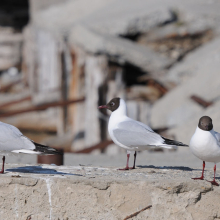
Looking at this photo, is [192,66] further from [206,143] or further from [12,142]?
[12,142]

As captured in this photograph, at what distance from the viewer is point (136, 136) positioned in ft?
13.4

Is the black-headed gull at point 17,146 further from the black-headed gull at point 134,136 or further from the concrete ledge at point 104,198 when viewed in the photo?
the black-headed gull at point 134,136

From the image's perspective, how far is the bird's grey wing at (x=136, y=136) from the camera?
13.1 feet

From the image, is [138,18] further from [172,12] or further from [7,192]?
[7,192]

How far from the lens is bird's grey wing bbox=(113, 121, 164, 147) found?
399 centimetres

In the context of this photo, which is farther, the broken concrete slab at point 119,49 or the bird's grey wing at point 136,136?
the broken concrete slab at point 119,49

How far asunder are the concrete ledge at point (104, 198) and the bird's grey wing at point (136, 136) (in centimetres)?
48

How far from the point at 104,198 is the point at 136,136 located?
2.43 ft

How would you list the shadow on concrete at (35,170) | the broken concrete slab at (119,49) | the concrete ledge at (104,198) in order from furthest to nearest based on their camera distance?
the broken concrete slab at (119,49) < the shadow on concrete at (35,170) < the concrete ledge at (104,198)

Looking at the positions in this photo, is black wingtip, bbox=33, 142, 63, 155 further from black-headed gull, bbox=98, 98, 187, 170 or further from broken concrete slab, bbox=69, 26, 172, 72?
broken concrete slab, bbox=69, 26, 172, 72

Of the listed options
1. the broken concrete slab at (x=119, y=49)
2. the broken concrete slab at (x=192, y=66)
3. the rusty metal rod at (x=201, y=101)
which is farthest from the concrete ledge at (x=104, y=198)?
the broken concrete slab at (x=192, y=66)

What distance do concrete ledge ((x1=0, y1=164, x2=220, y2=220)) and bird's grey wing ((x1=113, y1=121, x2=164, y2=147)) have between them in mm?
483

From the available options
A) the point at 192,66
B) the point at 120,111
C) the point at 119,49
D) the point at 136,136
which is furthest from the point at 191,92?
the point at 136,136

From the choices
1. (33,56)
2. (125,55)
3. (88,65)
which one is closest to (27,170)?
(88,65)
